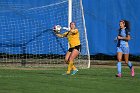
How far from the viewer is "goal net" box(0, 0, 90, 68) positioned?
20.6m

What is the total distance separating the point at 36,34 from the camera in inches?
822

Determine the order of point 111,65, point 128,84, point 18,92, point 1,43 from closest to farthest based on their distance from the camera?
point 18,92 < point 128,84 < point 1,43 < point 111,65

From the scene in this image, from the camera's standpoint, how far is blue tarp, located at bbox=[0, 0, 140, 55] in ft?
67.7

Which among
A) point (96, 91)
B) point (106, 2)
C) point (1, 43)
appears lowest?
point (96, 91)

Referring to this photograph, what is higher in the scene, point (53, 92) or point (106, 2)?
point (106, 2)

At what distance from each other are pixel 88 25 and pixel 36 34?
236cm

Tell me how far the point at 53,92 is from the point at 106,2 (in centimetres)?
1146

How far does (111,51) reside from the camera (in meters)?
21.5

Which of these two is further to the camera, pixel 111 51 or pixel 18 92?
pixel 111 51

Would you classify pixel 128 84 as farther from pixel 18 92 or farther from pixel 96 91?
pixel 18 92

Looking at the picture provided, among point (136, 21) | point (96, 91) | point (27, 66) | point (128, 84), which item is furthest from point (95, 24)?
point (96, 91)

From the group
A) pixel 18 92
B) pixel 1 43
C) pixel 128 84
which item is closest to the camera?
pixel 18 92

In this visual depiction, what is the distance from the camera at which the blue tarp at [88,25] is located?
2064cm

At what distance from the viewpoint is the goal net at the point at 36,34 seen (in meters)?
20.6
